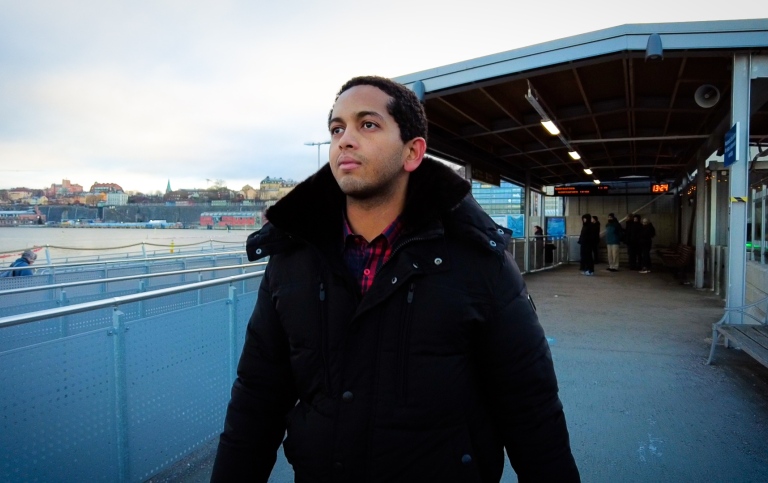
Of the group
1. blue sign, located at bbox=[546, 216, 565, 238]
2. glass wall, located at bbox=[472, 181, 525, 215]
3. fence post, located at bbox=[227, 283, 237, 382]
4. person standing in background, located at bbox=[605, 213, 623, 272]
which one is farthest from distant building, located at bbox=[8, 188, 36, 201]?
glass wall, located at bbox=[472, 181, 525, 215]

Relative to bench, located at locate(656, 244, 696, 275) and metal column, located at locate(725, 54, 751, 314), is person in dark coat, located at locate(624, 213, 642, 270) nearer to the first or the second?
bench, located at locate(656, 244, 696, 275)

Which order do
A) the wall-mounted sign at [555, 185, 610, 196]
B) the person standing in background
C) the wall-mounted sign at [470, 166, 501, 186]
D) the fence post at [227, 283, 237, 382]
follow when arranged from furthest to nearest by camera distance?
the wall-mounted sign at [555, 185, 610, 196]
the person standing in background
the wall-mounted sign at [470, 166, 501, 186]
the fence post at [227, 283, 237, 382]

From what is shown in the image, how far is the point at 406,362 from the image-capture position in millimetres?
1420

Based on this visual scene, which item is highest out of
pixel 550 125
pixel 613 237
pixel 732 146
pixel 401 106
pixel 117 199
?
pixel 550 125

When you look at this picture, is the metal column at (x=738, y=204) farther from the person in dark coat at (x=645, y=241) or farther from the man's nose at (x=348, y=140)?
the person in dark coat at (x=645, y=241)

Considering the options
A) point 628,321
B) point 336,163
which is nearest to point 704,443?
point 336,163

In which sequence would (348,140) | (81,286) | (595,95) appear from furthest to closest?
1. (595,95)
2. (81,286)
3. (348,140)

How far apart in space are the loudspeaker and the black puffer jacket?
8307mm

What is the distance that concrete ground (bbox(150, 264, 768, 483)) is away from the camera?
3.19 metres

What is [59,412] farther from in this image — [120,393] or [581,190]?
[581,190]

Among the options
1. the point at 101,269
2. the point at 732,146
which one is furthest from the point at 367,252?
the point at 101,269

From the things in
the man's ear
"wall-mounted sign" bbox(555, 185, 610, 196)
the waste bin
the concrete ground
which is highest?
"wall-mounted sign" bbox(555, 185, 610, 196)

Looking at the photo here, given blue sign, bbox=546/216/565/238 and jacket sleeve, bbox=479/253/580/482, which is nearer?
jacket sleeve, bbox=479/253/580/482

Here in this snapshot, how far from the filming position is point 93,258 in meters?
14.0
